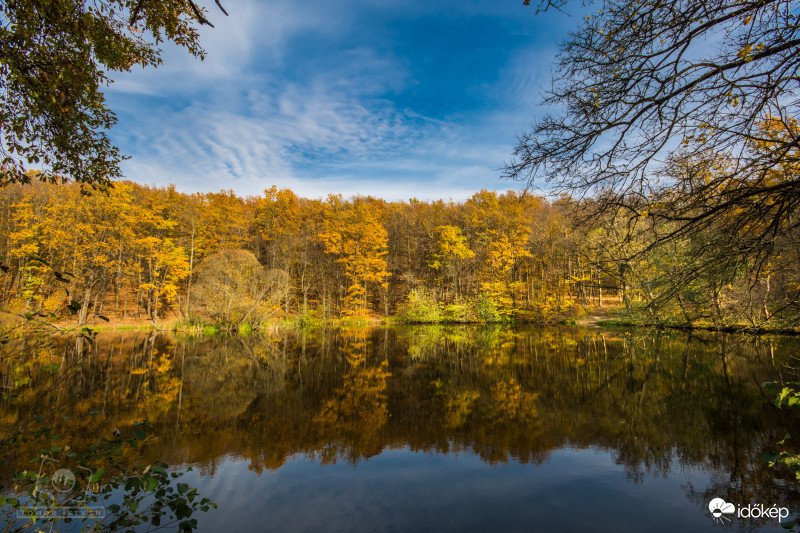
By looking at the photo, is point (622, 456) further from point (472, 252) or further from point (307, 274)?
point (307, 274)

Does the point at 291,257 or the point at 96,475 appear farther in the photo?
the point at 291,257

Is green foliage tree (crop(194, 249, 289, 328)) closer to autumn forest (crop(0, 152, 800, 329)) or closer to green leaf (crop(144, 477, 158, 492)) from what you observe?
autumn forest (crop(0, 152, 800, 329))

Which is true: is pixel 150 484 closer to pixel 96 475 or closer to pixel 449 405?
pixel 96 475

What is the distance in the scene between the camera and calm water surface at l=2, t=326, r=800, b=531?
183 inches

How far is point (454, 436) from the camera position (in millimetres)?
6828

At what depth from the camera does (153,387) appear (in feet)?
32.2

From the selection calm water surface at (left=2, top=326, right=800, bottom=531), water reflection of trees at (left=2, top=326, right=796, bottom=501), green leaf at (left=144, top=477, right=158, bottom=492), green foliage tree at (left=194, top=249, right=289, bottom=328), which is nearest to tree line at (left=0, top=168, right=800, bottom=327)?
green foliage tree at (left=194, top=249, right=289, bottom=328)

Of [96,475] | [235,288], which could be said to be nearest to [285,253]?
[235,288]

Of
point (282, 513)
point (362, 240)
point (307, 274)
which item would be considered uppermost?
point (362, 240)

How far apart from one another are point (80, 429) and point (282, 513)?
454 cm

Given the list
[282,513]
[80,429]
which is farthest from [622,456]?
[80,429]

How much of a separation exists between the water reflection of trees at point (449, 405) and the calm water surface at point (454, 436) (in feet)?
0.15

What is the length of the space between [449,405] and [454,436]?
5.74 ft

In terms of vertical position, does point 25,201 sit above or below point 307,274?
above
